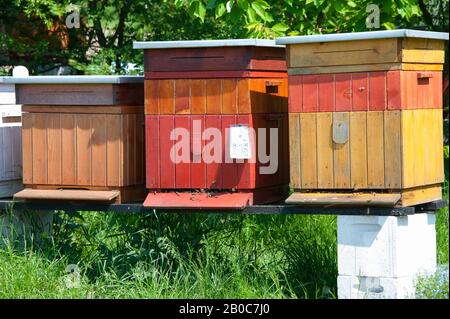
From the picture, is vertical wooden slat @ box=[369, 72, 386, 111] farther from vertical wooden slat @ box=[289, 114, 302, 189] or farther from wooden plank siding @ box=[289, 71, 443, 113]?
vertical wooden slat @ box=[289, 114, 302, 189]

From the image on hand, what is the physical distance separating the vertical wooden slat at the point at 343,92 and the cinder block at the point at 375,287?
2.94 feet

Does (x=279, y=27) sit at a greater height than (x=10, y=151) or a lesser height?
greater

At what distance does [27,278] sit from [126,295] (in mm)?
629

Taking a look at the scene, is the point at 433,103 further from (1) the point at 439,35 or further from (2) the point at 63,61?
(2) the point at 63,61

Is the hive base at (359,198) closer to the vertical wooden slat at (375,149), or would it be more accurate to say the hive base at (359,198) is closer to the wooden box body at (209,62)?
the vertical wooden slat at (375,149)

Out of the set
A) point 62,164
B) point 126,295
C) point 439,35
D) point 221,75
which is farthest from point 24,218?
point 439,35

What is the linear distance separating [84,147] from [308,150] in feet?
4.47

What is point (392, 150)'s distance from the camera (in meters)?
4.62

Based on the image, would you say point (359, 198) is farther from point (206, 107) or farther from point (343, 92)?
point (206, 107)

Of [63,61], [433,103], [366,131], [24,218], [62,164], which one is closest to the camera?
[366,131]

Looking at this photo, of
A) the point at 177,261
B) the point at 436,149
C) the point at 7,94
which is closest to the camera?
the point at 436,149

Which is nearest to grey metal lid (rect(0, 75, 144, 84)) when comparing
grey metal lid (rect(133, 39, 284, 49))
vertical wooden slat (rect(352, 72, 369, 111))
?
grey metal lid (rect(133, 39, 284, 49))

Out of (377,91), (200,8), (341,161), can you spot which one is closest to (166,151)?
(341,161)

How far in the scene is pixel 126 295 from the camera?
16.5 ft
